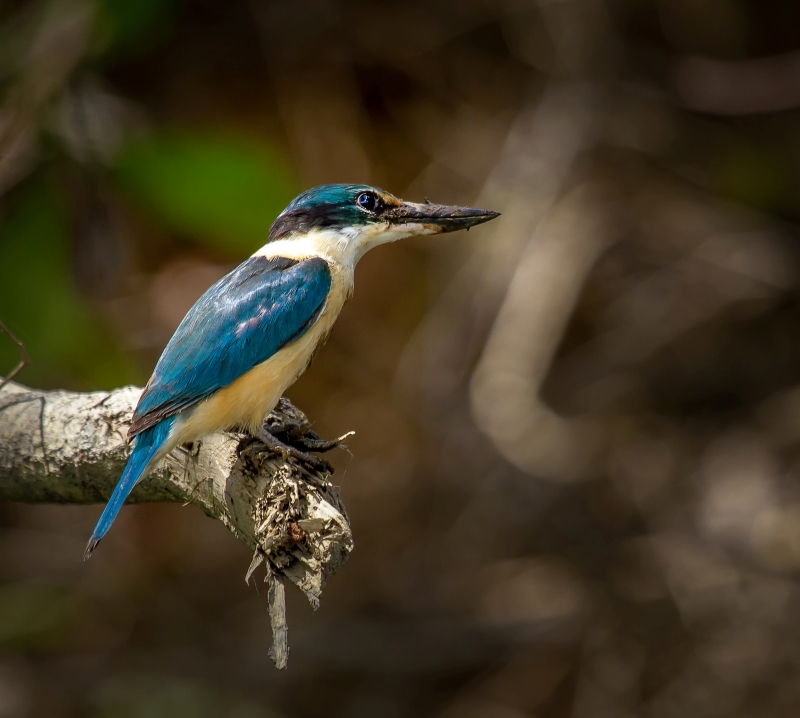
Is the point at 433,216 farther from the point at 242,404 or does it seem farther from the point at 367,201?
the point at 242,404

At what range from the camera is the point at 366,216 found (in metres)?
2.79

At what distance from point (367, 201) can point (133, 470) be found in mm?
1117

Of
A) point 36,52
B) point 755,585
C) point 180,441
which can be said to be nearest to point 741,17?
point 755,585

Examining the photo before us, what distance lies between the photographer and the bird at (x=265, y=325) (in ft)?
7.41

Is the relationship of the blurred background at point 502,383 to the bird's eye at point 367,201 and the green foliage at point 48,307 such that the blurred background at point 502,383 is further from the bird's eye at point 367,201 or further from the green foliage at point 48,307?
the bird's eye at point 367,201

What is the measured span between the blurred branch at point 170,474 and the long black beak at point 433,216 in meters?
0.69

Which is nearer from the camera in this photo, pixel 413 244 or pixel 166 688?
pixel 166 688

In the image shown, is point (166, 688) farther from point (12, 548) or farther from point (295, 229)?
point (295, 229)

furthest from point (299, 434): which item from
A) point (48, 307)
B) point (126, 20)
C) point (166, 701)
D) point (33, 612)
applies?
point (33, 612)

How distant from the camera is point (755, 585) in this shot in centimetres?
402

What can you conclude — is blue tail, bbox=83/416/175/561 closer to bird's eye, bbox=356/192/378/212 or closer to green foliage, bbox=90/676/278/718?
bird's eye, bbox=356/192/378/212

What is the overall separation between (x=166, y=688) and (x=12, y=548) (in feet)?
3.64

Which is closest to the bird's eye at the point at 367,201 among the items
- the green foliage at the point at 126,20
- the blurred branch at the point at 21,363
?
the blurred branch at the point at 21,363

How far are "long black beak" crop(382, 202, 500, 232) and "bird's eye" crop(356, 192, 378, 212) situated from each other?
4 cm
